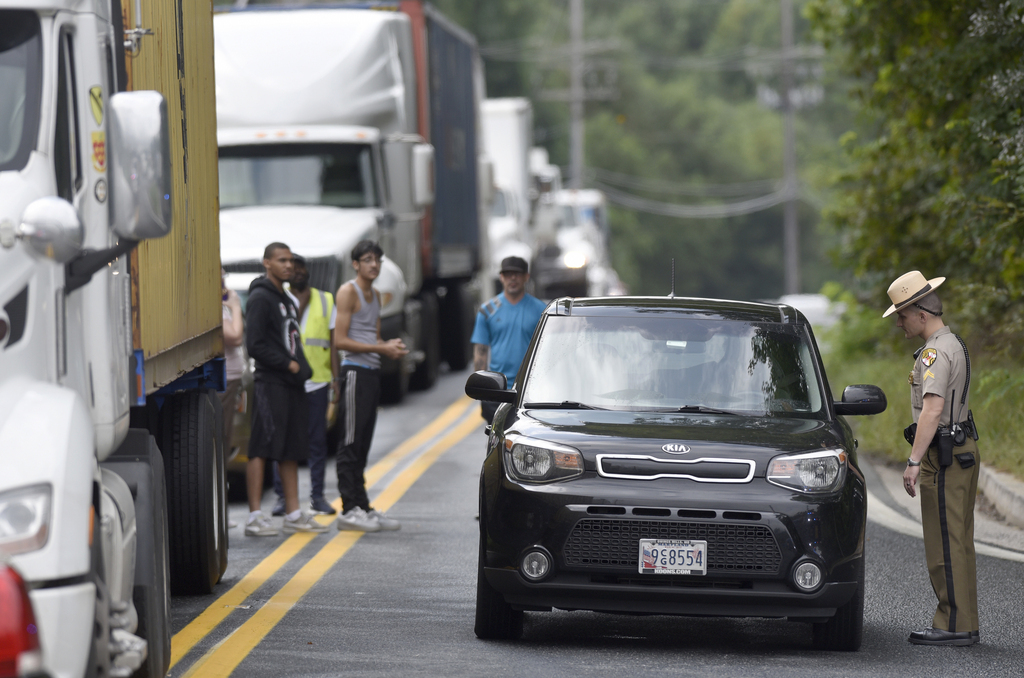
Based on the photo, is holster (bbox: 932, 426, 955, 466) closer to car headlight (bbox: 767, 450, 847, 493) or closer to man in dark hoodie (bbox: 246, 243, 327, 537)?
car headlight (bbox: 767, 450, 847, 493)

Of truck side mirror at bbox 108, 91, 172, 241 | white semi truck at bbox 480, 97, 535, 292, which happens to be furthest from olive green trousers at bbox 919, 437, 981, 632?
white semi truck at bbox 480, 97, 535, 292

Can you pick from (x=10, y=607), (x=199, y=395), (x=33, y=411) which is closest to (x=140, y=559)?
(x=33, y=411)

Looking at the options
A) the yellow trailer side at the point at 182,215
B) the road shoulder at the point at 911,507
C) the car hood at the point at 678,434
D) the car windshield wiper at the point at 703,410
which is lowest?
the road shoulder at the point at 911,507

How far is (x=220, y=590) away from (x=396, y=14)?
10916 mm

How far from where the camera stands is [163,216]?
→ 16.6 ft

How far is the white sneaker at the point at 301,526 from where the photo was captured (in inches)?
409

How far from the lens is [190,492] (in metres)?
8.11

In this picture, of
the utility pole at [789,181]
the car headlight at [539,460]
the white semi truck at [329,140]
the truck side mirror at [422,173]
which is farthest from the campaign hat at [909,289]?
the utility pole at [789,181]

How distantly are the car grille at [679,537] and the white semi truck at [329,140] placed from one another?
8985 millimetres

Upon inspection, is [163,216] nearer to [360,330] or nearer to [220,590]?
[220,590]

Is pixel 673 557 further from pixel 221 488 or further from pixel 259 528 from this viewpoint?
pixel 259 528

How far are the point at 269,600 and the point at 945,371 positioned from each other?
11.6 feet

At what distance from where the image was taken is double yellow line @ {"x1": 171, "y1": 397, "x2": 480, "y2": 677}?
22.9 feet

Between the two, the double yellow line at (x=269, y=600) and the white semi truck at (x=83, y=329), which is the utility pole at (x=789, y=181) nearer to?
the double yellow line at (x=269, y=600)
